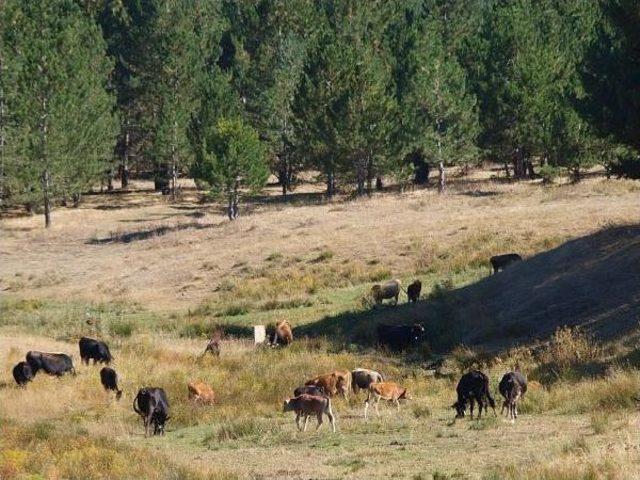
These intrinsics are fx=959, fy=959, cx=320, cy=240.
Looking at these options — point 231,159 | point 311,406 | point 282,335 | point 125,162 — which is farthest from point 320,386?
point 125,162

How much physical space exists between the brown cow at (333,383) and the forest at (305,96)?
37060 millimetres

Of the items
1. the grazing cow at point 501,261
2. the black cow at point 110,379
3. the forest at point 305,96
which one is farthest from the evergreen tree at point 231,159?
the black cow at point 110,379

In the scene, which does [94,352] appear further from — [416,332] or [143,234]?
[143,234]

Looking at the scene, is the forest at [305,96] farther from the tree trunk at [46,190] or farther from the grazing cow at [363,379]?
the grazing cow at [363,379]

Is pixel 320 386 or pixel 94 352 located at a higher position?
pixel 320 386

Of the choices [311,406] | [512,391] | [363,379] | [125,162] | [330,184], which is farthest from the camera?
[125,162]

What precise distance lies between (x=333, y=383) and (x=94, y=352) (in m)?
9.03

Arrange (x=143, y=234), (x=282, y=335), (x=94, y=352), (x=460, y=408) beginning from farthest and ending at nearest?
1. (x=143, y=234)
2. (x=282, y=335)
3. (x=94, y=352)
4. (x=460, y=408)

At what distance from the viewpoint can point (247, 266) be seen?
48156mm

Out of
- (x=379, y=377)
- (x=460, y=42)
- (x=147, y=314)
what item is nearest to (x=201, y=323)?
(x=147, y=314)

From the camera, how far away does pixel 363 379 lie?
2181cm

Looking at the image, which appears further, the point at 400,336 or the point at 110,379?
the point at 400,336

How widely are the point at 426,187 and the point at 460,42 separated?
15441 mm

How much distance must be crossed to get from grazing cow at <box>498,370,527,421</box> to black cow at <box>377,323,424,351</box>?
10169 mm
